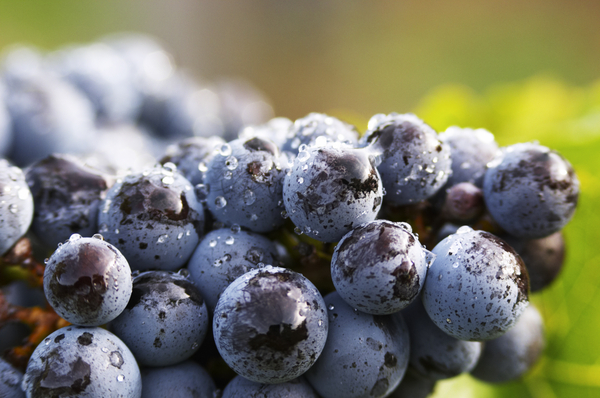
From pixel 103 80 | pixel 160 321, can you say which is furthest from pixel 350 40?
pixel 160 321

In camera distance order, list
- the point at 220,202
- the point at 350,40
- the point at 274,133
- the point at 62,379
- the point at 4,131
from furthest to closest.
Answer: the point at 350,40 → the point at 4,131 → the point at 274,133 → the point at 220,202 → the point at 62,379

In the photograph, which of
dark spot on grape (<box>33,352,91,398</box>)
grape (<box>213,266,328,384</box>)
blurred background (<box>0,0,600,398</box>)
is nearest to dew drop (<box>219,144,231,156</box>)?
grape (<box>213,266,328,384</box>)

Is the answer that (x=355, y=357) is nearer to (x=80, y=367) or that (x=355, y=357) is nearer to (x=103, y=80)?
(x=80, y=367)

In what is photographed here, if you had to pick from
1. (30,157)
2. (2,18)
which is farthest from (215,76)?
(30,157)

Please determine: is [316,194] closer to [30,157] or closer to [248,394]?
[248,394]

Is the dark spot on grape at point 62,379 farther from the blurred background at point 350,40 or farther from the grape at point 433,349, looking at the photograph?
the blurred background at point 350,40
